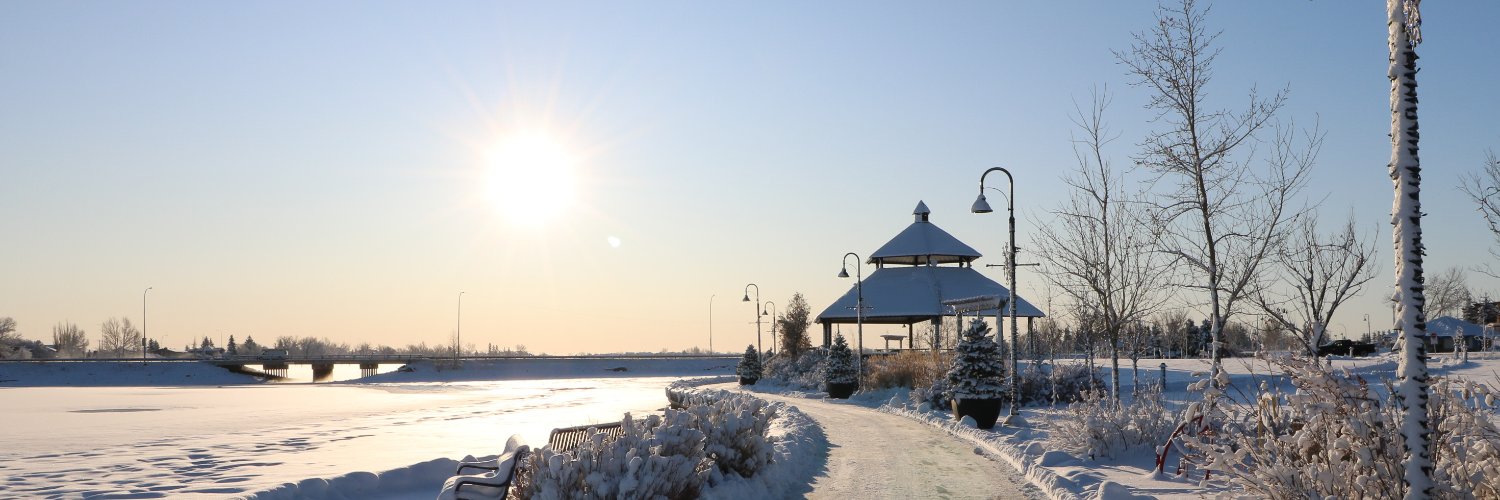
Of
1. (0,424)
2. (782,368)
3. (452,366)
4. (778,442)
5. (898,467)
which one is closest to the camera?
(898,467)

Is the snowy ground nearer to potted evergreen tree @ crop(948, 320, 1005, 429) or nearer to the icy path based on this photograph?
the icy path

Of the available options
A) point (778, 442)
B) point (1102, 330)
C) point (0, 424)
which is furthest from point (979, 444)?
point (0, 424)

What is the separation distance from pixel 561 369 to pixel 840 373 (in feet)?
210

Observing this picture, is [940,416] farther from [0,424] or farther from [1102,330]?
[0,424]

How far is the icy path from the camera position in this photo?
42.8 feet

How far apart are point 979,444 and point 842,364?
21653mm

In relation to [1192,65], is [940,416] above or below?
below

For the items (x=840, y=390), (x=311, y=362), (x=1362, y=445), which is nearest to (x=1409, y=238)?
(x=1362, y=445)

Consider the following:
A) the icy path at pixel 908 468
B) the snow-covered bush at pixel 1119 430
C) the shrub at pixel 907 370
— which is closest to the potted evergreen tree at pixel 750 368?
the shrub at pixel 907 370

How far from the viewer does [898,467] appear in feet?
51.3

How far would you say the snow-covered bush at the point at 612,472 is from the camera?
367 inches

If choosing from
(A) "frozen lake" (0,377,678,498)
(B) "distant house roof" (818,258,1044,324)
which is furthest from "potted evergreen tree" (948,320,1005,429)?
(B) "distant house roof" (818,258,1044,324)

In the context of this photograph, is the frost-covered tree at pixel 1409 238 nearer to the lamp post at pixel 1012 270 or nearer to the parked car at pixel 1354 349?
the lamp post at pixel 1012 270

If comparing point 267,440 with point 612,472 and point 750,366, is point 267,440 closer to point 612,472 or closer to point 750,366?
point 612,472
